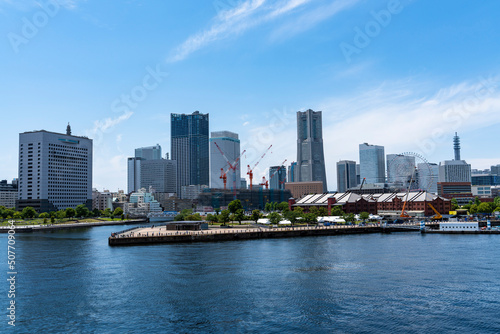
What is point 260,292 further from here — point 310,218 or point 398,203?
point 398,203

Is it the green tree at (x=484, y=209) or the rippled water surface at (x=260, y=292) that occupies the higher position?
the green tree at (x=484, y=209)

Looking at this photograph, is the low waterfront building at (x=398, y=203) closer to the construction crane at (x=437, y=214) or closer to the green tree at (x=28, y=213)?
the construction crane at (x=437, y=214)

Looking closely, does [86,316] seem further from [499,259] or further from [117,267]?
[499,259]

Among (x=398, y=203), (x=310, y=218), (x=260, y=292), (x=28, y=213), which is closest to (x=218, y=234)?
(x=310, y=218)

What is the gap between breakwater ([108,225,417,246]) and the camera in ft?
325

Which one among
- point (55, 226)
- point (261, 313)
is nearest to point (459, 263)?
point (261, 313)

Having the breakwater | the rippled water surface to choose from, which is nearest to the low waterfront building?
the breakwater

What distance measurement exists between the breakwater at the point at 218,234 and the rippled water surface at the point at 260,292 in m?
18.6

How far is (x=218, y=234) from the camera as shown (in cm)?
10788

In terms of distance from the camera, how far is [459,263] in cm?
6612

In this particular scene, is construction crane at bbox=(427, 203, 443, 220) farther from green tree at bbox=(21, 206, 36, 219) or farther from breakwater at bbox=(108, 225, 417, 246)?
green tree at bbox=(21, 206, 36, 219)

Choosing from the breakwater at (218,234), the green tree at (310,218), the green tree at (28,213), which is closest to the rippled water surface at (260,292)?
the breakwater at (218,234)

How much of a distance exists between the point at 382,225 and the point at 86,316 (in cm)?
11132

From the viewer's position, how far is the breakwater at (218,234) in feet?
325
